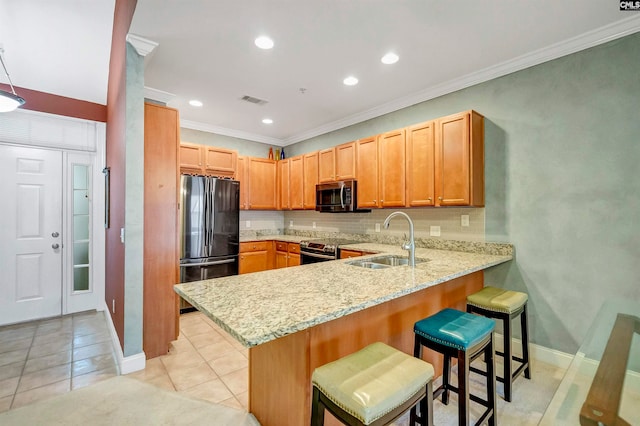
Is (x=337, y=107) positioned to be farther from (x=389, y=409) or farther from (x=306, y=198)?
(x=389, y=409)

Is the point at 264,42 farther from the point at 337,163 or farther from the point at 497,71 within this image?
the point at 497,71

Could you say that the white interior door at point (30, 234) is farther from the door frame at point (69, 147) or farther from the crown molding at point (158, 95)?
the crown molding at point (158, 95)

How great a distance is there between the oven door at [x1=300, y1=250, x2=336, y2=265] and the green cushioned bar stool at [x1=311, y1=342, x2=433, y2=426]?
2.50m

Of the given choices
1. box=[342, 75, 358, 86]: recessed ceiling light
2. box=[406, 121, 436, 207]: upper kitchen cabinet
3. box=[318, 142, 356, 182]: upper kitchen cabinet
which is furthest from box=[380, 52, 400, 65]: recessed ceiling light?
box=[318, 142, 356, 182]: upper kitchen cabinet

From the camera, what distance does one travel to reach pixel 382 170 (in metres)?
Answer: 3.61

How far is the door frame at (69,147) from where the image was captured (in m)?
3.61

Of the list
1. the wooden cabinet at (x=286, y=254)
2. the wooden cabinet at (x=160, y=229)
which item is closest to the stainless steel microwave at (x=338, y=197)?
the wooden cabinet at (x=286, y=254)

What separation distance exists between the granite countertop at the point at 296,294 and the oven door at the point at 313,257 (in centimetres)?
169

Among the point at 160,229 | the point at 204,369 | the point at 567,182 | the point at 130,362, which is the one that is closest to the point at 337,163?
the point at 160,229

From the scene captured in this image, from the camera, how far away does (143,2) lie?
1984mm

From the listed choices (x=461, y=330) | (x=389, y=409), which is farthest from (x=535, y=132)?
(x=389, y=409)

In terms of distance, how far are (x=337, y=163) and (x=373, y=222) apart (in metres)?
1.02

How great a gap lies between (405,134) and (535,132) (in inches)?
48.1

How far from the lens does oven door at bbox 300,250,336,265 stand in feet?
12.5
